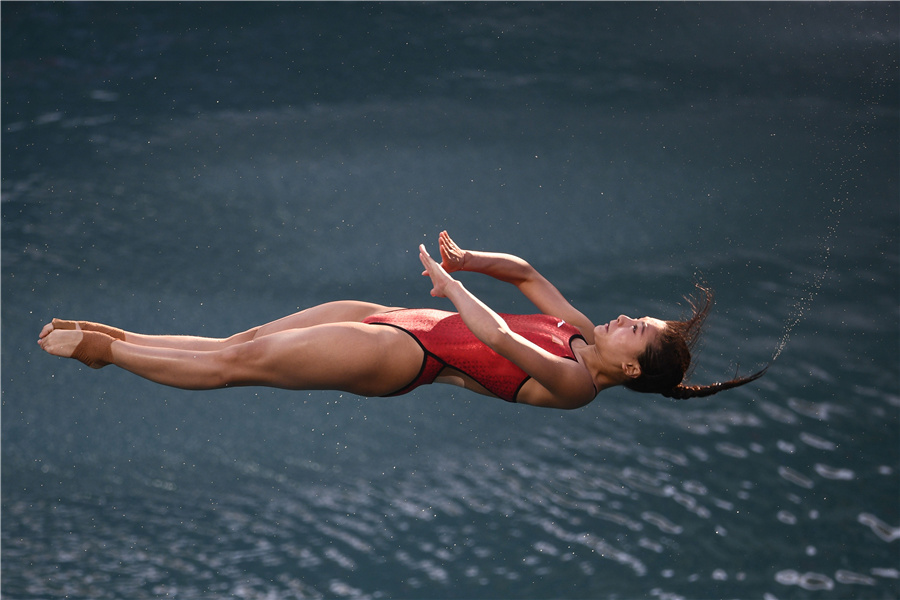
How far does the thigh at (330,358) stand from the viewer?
2.79 m

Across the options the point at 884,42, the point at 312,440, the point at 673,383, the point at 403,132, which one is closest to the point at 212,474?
the point at 312,440

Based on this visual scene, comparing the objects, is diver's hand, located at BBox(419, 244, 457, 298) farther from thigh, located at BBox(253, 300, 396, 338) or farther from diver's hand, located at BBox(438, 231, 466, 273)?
thigh, located at BBox(253, 300, 396, 338)

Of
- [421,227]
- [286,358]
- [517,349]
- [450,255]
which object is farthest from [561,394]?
[421,227]

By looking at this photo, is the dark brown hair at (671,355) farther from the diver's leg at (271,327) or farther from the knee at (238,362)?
the knee at (238,362)

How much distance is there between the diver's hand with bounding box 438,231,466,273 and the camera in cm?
305

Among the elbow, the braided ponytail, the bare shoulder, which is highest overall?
the elbow

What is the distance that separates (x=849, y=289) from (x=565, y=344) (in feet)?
10.8

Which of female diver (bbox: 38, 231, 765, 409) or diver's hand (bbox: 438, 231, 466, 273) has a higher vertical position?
diver's hand (bbox: 438, 231, 466, 273)

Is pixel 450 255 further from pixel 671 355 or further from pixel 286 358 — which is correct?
pixel 671 355

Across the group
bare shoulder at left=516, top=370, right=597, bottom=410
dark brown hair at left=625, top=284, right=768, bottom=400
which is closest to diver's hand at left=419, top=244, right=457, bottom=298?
bare shoulder at left=516, top=370, right=597, bottom=410

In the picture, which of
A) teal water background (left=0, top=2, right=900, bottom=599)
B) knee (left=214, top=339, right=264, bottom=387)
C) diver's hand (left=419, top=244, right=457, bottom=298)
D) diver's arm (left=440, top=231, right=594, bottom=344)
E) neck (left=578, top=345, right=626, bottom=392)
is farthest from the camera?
teal water background (left=0, top=2, right=900, bottom=599)

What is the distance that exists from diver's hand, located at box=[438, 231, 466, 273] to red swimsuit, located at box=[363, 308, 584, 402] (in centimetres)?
19

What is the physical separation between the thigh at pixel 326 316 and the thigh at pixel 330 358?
24cm

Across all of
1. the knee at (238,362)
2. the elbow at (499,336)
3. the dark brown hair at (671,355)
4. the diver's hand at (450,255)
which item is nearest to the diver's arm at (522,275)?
the diver's hand at (450,255)
